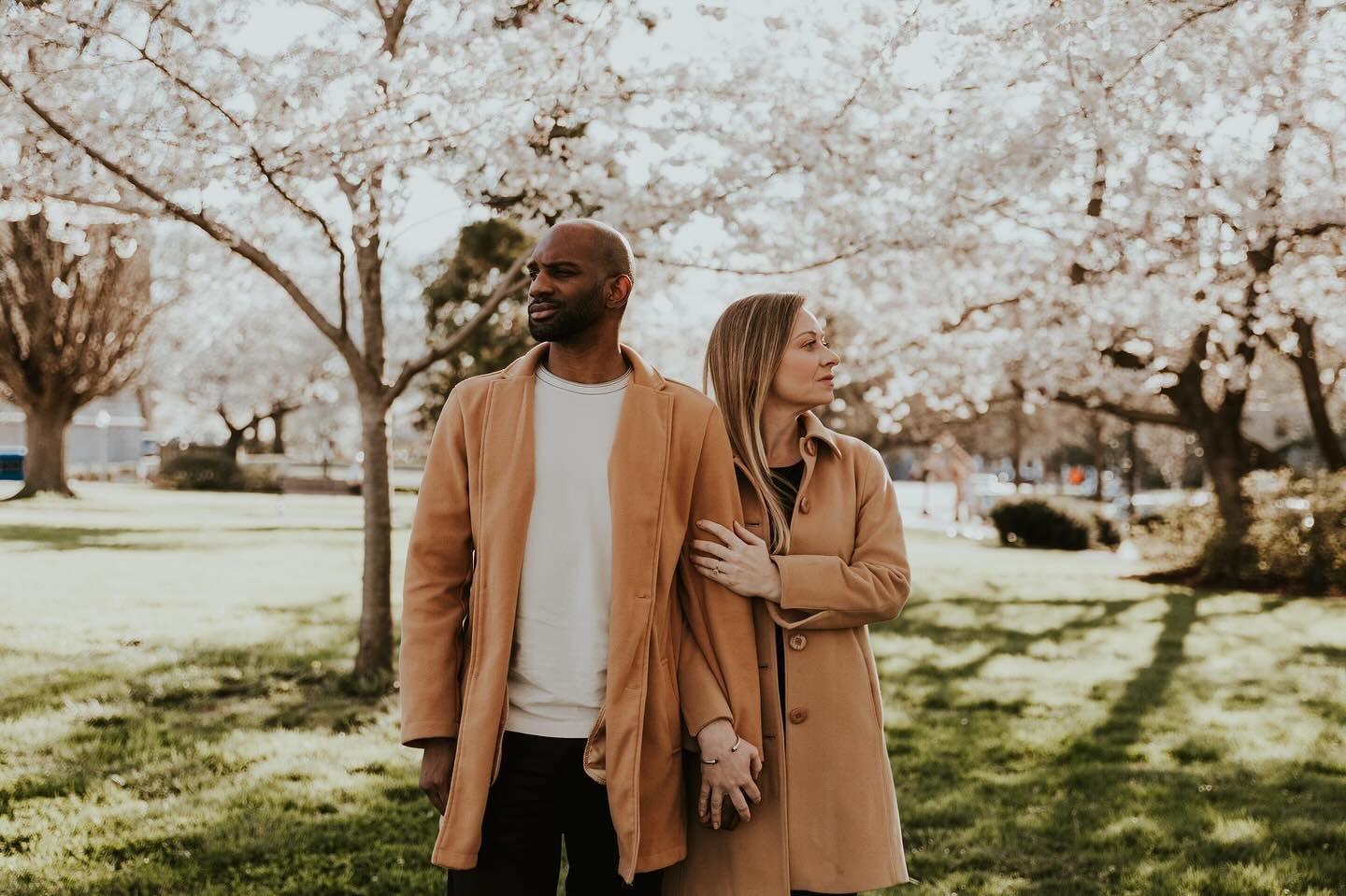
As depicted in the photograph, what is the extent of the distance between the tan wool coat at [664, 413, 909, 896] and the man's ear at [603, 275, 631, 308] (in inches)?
24.5

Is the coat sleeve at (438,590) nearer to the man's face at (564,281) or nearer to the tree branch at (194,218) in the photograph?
the man's face at (564,281)

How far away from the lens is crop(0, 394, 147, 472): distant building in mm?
58531

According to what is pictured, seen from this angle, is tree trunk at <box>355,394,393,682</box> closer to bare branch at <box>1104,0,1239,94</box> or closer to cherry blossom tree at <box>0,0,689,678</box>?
cherry blossom tree at <box>0,0,689,678</box>

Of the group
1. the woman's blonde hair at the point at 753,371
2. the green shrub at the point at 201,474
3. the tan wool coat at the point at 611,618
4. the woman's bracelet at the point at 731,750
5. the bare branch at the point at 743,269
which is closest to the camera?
the tan wool coat at the point at 611,618

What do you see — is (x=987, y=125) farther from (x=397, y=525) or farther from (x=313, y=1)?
(x=397, y=525)

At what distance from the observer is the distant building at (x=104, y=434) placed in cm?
5853

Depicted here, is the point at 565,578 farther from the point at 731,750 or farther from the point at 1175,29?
the point at 1175,29

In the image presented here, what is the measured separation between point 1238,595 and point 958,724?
32.1ft

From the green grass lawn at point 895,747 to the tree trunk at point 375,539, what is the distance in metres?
0.38

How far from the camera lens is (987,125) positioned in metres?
6.77

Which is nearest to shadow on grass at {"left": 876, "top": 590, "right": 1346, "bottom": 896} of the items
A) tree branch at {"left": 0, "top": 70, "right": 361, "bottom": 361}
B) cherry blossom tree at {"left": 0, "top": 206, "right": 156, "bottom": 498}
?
tree branch at {"left": 0, "top": 70, "right": 361, "bottom": 361}

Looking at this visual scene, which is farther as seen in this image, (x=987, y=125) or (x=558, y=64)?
(x=987, y=125)

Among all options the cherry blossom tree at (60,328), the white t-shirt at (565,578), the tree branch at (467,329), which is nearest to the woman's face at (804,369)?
the white t-shirt at (565,578)

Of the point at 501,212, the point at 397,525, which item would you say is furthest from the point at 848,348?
the point at 397,525
